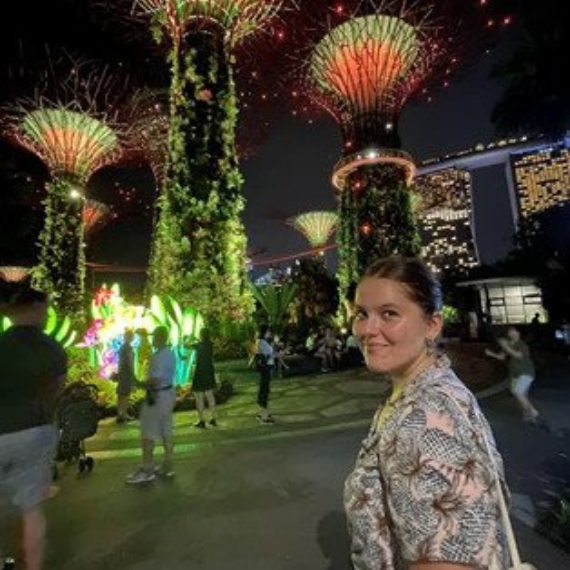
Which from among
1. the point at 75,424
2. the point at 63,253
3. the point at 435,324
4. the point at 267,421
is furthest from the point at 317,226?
the point at 435,324

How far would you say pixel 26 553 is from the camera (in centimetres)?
329

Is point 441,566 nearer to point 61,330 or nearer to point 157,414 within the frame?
point 157,414

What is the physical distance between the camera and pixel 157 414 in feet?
20.7

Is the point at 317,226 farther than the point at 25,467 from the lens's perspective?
Yes

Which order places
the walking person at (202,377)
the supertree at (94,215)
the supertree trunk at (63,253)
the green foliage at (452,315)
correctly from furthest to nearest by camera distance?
the green foliage at (452,315)
the supertree at (94,215)
the supertree trunk at (63,253)
the walking person at (202,377)

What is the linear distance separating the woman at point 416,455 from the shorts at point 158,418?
503 cm

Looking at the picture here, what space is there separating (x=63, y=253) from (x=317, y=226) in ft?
82.1

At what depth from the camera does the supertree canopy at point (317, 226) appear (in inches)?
1730

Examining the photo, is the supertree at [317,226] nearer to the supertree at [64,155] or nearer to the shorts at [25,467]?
the supertree at [64,155]

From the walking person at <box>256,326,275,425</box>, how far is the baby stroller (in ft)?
11.3

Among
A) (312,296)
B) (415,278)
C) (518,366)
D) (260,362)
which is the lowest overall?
(518,366)

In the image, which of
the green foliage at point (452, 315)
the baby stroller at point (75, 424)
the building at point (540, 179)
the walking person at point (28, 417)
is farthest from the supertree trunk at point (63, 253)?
the building at point (540, 179)

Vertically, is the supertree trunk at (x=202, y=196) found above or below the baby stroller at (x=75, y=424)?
above

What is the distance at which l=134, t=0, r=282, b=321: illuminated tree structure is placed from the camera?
14.5m
